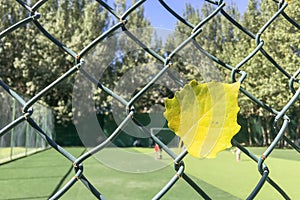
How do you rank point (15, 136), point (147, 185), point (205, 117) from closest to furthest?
point (205, 117)
point (147, 185)
point (15, 136)

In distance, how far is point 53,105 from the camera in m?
16.0

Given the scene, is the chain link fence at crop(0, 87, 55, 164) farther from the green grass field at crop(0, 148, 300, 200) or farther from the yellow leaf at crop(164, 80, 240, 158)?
the yellow leaf at crop(164, 80, 240, 158)

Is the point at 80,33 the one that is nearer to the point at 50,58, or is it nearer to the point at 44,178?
the point at 50,58

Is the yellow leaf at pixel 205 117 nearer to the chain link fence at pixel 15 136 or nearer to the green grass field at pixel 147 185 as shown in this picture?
the green grass field at pixel 147 185

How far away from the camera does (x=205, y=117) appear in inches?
15.6

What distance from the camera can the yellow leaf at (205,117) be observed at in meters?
0.39

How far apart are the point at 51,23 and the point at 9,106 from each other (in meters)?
9.07

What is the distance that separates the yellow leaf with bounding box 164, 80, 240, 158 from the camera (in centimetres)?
39

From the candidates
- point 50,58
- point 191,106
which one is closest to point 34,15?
point 191,106

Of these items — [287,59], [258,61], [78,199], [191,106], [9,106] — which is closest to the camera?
[191,106]

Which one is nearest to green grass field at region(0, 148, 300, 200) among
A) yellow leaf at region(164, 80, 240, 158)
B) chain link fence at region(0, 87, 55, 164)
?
chain link fence at region(0, 87, 55, 164)

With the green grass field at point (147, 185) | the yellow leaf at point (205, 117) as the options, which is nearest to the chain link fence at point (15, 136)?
the green grass field at point (147, 185)

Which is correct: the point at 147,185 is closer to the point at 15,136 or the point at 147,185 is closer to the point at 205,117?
the point at 205,117

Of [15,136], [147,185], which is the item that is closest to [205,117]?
[147,185]
